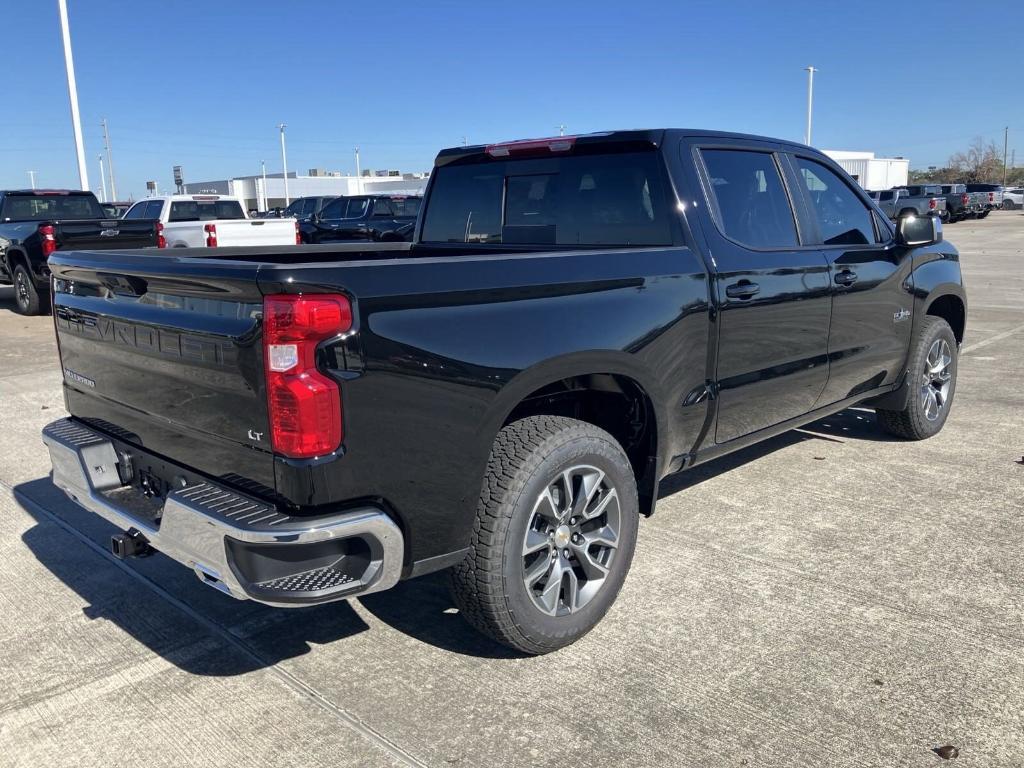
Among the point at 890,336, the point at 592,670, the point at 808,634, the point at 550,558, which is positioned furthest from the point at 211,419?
the point at 890,336

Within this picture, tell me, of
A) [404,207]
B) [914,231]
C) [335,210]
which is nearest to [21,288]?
[335,210]

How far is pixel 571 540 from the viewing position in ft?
10.7

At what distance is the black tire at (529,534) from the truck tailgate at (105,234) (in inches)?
365

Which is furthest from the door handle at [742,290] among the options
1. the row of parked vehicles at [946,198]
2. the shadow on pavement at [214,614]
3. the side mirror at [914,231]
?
the row of parked vehicles at [946,198]

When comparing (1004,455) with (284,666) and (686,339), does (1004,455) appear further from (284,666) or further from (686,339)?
(284,666)

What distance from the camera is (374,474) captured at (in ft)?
8.58

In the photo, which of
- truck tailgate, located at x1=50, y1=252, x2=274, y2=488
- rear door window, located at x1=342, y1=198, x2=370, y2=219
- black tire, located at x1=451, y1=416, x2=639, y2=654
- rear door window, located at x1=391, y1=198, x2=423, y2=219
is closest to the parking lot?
black tire, located at x1=451, y1=416, x2=639, y2=654

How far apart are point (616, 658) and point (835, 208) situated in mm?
2858

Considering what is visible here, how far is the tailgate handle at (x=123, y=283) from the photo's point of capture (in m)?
2.99

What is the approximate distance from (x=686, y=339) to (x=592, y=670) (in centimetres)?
136

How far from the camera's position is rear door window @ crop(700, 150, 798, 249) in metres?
4.02

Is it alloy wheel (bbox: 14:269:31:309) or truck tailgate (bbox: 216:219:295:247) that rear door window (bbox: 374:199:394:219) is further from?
alloy wheel (bbox: 14:269:31:309)

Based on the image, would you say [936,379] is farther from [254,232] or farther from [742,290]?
[254,232]

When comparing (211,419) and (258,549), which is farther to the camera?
(211,419)
